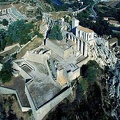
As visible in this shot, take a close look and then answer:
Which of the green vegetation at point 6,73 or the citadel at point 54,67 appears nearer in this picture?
the citadel at point 54,67

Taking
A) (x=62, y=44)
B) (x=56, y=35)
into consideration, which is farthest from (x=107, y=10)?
(x=62, y=44)

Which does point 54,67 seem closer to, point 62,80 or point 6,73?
point 62,80

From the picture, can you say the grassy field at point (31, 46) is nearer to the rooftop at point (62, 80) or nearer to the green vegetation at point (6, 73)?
the green vegetation at point (6, 73)

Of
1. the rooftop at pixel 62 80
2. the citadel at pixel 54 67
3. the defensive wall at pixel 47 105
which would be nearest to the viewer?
the defensive wall at pixel 47 105

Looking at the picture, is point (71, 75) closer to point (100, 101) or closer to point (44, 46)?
point (100, 101)

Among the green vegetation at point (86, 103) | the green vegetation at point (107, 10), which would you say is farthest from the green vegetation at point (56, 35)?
the green vegetation at point (107, 10)

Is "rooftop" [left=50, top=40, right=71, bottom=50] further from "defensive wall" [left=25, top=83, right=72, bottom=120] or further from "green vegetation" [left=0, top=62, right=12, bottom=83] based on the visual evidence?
"defensive wall" [left=25, top=83, right=72, bottom=120]

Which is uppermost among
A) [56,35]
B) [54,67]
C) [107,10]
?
[56,35]

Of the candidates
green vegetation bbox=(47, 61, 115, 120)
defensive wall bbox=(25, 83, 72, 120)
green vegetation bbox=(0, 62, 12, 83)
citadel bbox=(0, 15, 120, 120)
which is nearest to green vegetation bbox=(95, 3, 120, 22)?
citadel bbox=(0, 15, 120, 120)
